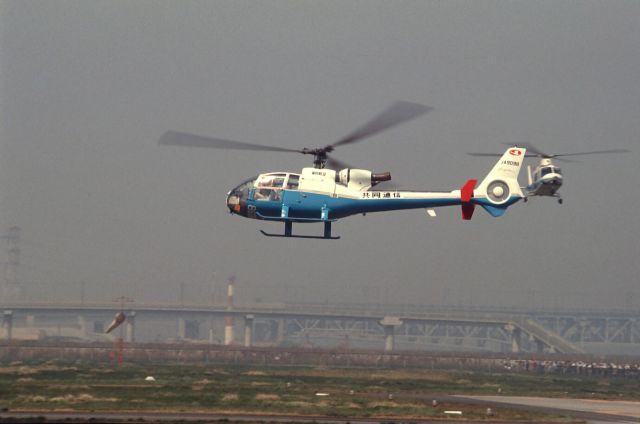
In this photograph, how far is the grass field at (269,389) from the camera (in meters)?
63.5

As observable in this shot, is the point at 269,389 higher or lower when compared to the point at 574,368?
higher

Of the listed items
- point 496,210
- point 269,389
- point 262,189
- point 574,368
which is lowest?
point 574,368

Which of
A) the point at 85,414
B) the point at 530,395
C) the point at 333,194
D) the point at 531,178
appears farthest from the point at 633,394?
the point at 85,414

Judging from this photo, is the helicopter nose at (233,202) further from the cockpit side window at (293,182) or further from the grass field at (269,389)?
the grass field at (269,389)

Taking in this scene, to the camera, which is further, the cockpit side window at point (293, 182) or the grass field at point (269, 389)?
the grass field at point (269, 389)

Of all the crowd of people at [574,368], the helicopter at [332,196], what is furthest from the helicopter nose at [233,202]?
the crowd of people at [574,368]

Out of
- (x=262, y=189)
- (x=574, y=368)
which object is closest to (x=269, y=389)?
(x=262, y=189)

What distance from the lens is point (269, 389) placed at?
80812mm

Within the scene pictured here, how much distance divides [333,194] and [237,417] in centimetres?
1439

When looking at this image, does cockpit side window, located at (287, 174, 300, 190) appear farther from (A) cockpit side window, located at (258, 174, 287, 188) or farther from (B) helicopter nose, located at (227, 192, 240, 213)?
(B) helicopter nose, located at (227, 192, 240, 213)

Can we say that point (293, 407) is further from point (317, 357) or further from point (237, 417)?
point (317, 357)


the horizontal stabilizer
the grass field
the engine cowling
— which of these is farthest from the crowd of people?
the engine cowling

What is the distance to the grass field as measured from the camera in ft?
208

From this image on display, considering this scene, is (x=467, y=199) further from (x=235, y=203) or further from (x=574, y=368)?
(x=574, y=368)
